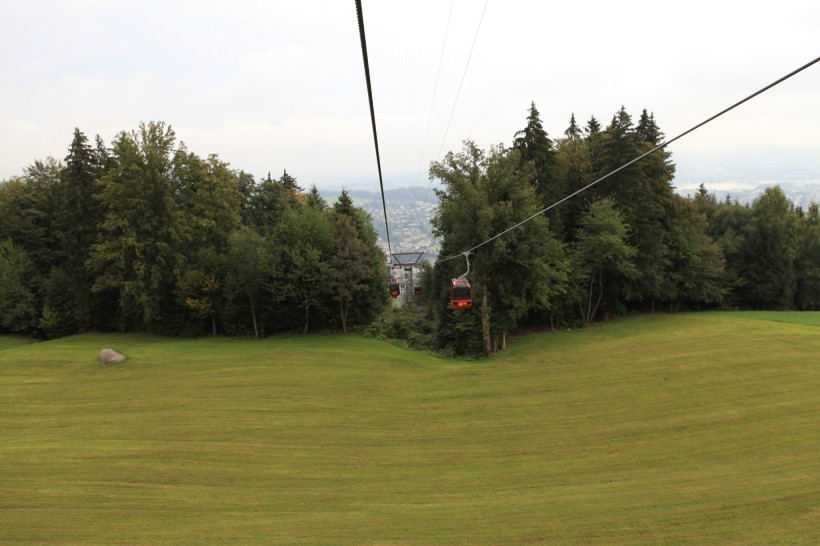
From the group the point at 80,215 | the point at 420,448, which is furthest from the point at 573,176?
the point at 80,215

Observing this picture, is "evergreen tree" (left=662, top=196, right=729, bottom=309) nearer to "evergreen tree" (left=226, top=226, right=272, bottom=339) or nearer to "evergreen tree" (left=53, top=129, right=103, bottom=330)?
"evergreen tree" (left=226, top=226, right=272, bottom=339)

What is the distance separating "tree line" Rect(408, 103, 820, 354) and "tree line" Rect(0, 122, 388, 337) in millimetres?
7810

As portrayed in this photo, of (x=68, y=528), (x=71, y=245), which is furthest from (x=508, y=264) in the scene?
(x=71, y=245)

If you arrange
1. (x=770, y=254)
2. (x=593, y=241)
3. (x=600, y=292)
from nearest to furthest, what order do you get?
(x=593, y=241) → (x=600, y=292) → (x=770, y=254)

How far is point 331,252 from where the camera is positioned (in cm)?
3291

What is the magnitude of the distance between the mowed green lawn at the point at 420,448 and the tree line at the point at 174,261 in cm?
835

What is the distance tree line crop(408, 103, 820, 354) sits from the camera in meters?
26.7

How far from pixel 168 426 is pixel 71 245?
26057mm

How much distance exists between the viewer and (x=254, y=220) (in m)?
49.9

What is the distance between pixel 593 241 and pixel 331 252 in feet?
64.5

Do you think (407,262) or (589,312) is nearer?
(589,312)

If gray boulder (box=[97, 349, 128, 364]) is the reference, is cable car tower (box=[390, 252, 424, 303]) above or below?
above

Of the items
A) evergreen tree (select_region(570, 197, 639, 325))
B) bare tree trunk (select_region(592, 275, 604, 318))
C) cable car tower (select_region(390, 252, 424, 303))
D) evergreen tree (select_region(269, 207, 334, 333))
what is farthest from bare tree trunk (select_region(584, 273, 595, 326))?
evergreen tree (select_region(269, 207, 334, 333))

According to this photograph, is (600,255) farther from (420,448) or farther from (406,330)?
(420,448)
